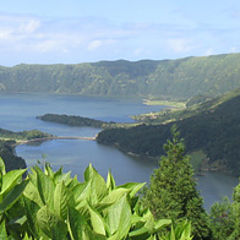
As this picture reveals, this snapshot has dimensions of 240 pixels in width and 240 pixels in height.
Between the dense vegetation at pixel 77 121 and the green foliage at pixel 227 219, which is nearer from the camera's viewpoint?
the green foliage at pixel 227 219

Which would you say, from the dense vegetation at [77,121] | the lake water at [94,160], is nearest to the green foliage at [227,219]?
the lake water at [94,160]

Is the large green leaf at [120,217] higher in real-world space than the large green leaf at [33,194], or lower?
lower

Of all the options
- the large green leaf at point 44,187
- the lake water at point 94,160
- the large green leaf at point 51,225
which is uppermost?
the large green leaf at point 44,187

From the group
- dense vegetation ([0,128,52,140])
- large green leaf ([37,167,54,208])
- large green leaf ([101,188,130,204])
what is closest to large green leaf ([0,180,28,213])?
large green leaf ([37,167,54,208])

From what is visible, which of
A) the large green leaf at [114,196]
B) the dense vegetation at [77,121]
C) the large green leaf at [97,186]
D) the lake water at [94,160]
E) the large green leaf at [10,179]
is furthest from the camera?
the dense vegetation at [77,121]

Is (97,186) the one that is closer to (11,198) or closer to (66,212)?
(66,212)

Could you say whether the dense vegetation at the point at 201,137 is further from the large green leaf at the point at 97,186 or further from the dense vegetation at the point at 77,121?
the large green leaf at the point at 97,186

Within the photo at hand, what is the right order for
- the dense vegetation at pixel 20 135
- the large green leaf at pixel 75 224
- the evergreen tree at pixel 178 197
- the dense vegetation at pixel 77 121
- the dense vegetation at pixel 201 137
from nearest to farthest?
the large green leaf at pixel 75 224 < the evergreen tree at pixel 178 197 < the dense vegetation at pixel 201 137 < the dense vegetation at pixel 20 135 < the dense vegetation at pixel 77 121
